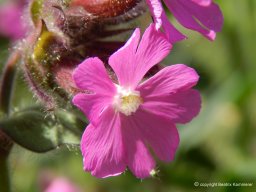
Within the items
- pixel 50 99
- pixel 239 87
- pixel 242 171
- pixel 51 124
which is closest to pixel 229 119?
pixel 239 87

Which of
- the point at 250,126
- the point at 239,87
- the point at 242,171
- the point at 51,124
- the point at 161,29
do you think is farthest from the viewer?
the point at 250,126

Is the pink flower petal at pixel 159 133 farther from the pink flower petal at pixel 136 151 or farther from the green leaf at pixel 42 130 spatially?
the green leaf at pixel 42 130

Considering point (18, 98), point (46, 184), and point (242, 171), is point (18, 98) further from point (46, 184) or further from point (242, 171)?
point (242, 171)

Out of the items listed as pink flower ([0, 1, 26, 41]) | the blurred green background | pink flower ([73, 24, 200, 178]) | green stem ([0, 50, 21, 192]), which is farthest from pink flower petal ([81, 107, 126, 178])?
pink flower ([0, 1, 26, 41])

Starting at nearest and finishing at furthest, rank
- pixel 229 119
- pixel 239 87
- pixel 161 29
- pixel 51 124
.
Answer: pixel 161 29, pixel 51 124, pixel 239 87, pixel 229 119

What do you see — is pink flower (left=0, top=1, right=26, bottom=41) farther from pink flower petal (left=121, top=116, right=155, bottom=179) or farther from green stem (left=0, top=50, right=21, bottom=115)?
pink flower petal (left=121, top=116, right=155, bottom=179)

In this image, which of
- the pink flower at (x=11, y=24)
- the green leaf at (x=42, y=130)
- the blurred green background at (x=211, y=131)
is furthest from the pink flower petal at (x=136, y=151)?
the pink flower at (x=11, y=24)
